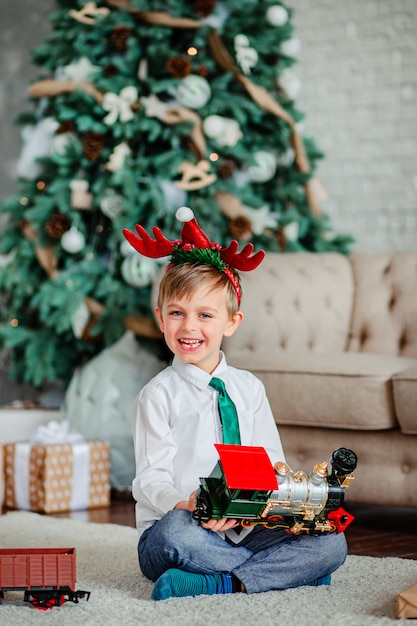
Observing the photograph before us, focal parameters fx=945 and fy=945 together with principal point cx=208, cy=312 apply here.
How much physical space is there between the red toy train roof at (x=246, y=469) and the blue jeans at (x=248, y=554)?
0.21m

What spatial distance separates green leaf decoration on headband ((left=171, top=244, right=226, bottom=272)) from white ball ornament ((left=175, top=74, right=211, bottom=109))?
1864mm

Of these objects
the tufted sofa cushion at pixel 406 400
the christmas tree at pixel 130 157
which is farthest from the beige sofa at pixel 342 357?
the christmas tree at pixel 130 157

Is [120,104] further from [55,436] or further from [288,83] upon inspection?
[55,436]

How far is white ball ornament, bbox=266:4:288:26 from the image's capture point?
3.97 m

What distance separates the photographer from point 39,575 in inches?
67.4

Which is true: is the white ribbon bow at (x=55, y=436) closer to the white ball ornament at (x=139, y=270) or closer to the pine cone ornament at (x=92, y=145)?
the white ball ornament at (x=139, y=270)

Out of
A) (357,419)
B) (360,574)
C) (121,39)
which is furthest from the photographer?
(121,39)

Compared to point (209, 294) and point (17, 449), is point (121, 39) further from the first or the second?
point (209, 294)

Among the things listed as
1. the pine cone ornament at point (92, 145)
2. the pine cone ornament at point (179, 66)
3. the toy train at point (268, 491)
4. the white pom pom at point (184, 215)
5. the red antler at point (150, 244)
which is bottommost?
the toy train at point (268, 491)

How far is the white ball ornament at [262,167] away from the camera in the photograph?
3.92 meters

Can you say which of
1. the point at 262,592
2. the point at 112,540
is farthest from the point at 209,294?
the point at 112,540

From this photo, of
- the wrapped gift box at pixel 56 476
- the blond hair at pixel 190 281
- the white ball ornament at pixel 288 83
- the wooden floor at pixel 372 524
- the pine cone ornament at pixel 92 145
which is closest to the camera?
the blond hair at pixel 190 281

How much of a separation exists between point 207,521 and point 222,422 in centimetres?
24

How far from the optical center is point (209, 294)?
196cm
